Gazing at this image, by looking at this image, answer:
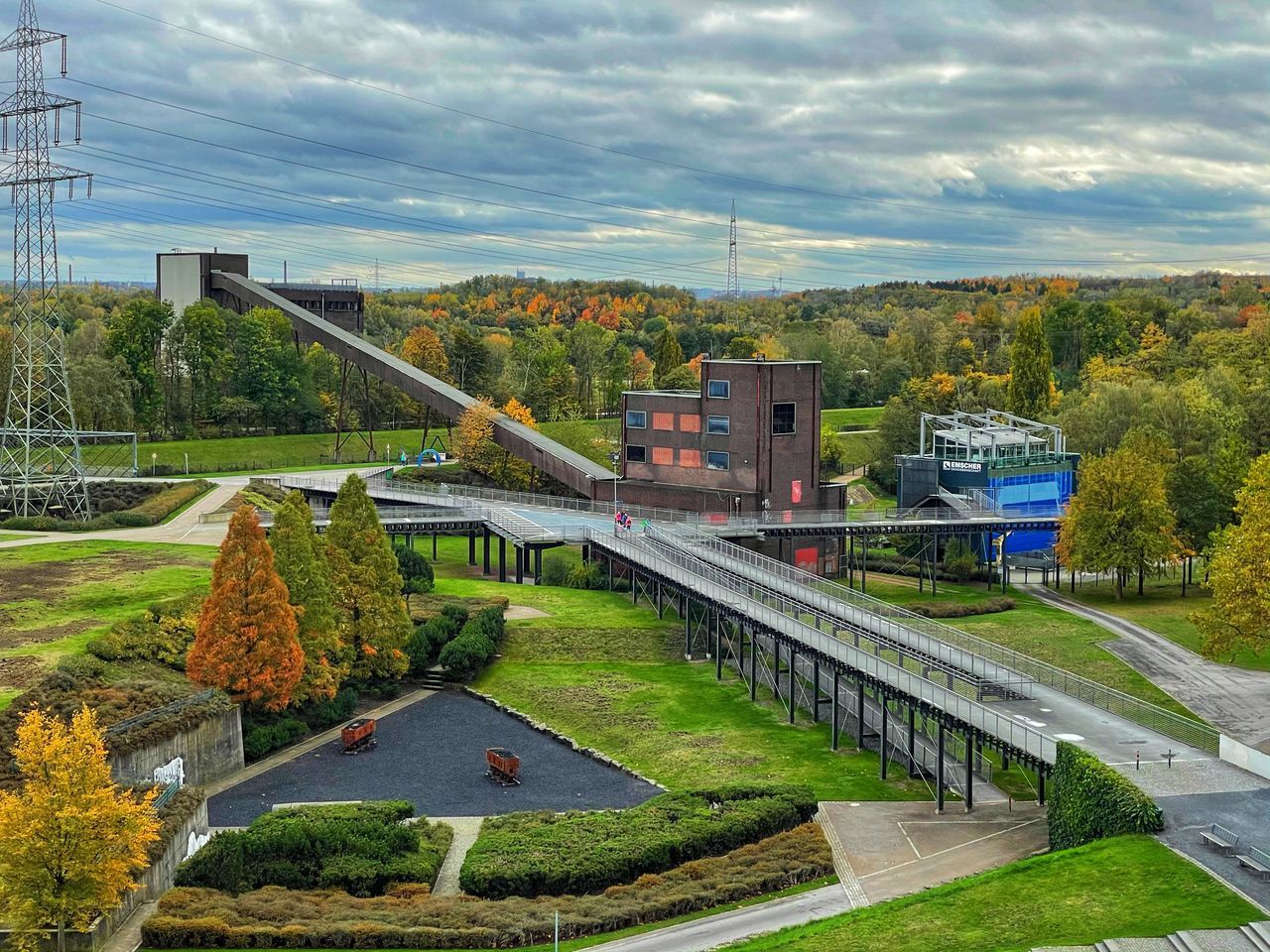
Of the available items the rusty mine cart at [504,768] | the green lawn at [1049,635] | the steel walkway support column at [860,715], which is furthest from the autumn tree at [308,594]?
the green lawn at [1049,635]

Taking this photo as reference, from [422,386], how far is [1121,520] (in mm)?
59681

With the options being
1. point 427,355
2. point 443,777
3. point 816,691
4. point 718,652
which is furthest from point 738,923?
point 427,355

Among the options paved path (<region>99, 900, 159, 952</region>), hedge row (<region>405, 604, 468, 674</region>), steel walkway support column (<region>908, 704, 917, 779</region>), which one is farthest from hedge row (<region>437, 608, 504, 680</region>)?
paved path (<region>99, 900, 159, 952</region>)

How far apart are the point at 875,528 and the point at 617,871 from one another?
5230 cm

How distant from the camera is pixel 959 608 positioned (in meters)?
84.1

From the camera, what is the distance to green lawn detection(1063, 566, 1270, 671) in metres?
72.9

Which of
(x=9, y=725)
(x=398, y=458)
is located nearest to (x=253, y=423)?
(x=398, y=458)

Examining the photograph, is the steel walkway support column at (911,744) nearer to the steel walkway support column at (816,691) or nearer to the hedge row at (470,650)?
the steel walkway support column at (816,691)

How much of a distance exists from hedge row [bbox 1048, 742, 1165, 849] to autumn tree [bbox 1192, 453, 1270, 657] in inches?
887

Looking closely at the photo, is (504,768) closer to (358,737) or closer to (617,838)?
(358,737)

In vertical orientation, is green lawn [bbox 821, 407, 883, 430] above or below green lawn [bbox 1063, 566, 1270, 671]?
above

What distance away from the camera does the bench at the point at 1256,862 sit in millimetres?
A: 36750

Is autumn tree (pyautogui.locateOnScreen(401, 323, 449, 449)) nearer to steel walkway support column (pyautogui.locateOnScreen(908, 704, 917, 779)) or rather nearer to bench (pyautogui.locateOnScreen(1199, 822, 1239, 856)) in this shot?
steel walkway support column (pyautogui.locateOnScreen(908, 704, 917, 779))

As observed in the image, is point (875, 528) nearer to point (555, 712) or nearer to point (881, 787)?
point (555, 712)
